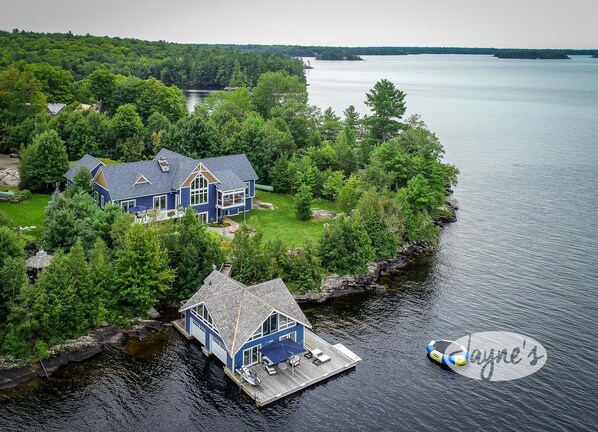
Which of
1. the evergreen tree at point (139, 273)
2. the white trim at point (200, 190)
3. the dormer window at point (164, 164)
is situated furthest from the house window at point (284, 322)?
the dormer window at point (164, 164)

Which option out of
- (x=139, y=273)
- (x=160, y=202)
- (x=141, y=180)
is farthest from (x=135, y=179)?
(x=139, y=273)

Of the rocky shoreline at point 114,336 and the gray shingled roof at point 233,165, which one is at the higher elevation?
the gray shingled roof at point 233,165

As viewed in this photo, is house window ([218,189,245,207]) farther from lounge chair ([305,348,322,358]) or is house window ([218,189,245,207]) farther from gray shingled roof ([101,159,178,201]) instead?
lounge chair ([305,348,322,358])

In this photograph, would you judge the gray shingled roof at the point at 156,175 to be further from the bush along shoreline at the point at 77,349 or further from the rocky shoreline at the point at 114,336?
the bush along shoreline at the point at 77,349

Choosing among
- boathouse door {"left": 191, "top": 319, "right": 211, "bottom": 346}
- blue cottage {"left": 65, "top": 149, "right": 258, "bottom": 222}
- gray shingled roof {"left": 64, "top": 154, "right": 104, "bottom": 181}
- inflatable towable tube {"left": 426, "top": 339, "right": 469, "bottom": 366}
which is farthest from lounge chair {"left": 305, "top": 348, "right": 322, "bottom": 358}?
gray shingled roof {"left": 64, "top": 154, "right": 104, "bottom": 181}

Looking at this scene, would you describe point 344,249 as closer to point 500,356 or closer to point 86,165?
point 500,356

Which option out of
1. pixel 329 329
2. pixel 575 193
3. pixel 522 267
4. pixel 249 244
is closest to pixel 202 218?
pixel 249 244

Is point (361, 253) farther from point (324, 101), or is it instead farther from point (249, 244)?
point (324, 101)

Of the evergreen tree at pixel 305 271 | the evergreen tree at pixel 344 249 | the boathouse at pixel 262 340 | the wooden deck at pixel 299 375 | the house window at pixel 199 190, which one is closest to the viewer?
the wooden deck at pixel 299 375
